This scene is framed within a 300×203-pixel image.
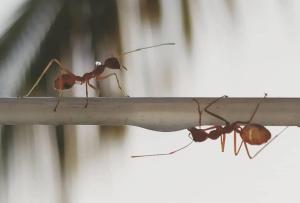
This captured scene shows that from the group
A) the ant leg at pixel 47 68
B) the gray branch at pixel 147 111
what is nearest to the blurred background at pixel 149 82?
the ant leg at pixel 47 68

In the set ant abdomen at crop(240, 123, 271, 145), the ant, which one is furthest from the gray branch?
the ant

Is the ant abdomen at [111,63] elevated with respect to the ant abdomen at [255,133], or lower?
elevated

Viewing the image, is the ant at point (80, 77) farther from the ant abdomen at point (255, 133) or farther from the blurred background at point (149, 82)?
the ant abdomen at point (255, 133)

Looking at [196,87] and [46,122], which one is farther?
[196,87]

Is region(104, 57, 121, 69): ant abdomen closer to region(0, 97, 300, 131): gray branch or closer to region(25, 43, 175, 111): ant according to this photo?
region(25, 43, 175, 111): ant

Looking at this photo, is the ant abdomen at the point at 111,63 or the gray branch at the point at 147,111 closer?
the gray branch at the point at 147,111

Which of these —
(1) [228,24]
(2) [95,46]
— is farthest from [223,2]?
(2) [95,46]

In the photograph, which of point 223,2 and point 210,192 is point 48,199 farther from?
point 223,2

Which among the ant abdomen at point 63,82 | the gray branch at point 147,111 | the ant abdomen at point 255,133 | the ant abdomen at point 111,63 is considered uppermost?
the ant abdomen at point 111,63
